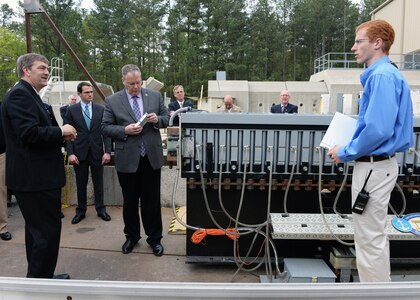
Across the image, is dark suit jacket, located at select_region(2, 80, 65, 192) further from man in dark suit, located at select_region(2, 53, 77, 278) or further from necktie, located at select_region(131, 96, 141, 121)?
necktie, located at select_region(131, 96, 141, 121)

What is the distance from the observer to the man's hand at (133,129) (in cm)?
339

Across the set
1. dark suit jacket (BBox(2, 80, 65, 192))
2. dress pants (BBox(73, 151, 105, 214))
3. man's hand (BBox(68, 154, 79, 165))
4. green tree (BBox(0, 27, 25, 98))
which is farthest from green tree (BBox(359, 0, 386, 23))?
dark suit jacket (BBox(2, 80, 65, 192))

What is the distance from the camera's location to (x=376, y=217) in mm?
2123

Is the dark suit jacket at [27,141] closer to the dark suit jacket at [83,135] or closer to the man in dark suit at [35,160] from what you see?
the man in dark suit at [35,160]

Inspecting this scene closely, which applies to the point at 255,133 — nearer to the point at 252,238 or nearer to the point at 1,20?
the point at 252,238

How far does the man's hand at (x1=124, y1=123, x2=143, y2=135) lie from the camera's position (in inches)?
133

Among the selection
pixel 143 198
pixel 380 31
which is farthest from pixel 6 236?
pixel 380 31

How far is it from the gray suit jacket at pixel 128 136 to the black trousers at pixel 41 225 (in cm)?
84

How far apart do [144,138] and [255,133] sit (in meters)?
1.15

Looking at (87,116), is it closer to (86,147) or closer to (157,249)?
(86,147)

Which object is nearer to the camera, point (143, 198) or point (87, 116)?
point (143, 198)

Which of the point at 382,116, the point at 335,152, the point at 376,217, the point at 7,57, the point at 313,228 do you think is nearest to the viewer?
the point at 382,116

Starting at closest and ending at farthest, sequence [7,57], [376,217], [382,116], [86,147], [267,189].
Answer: [382,116]
[376,217]
[267,189]
[86,147]
[7,57]

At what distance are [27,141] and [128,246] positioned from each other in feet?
5.21
